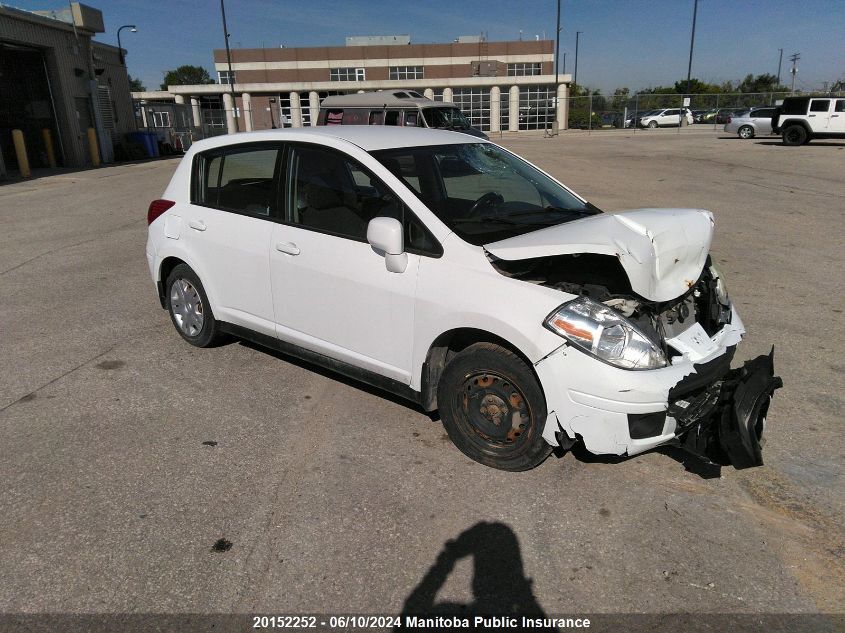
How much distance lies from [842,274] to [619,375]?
19.0 ft

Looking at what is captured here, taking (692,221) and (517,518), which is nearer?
(517,518)

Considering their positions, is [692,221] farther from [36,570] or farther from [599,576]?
[36,570]

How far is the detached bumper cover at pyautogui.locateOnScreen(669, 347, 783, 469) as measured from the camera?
118 inches

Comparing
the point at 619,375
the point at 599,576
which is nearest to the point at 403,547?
the point at 599,576

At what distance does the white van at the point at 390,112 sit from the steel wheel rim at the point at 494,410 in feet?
49.3

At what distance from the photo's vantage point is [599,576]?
265 cm

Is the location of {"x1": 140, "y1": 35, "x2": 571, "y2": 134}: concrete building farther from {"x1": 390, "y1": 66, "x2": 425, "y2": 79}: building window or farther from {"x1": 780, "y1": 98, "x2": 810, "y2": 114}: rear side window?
{"x1": 780, "y1": 98, "x2": 810, "y2": 114}: rear side window

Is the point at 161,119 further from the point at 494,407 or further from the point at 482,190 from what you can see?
the point at 494,407

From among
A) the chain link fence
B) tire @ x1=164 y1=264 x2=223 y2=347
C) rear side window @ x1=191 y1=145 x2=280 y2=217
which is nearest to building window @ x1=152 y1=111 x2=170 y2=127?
the chain link fence

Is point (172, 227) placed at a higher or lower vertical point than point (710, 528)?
higher

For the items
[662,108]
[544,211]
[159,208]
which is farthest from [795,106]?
[159,208]

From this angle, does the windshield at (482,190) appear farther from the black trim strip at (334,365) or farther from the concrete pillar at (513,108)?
the concrete pillar at (513,108)

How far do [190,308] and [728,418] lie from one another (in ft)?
13.1

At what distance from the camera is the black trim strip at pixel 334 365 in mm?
3715
